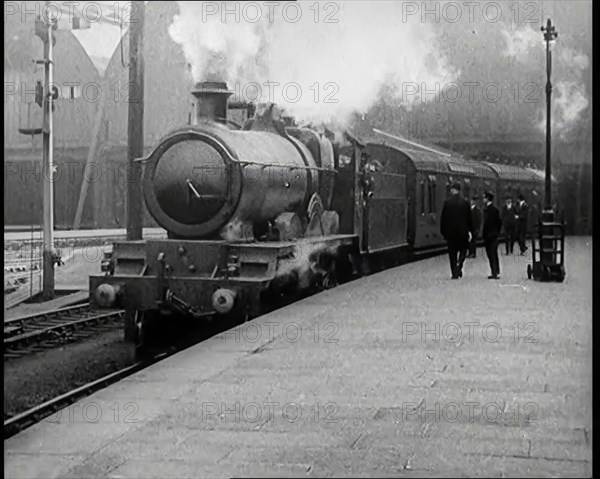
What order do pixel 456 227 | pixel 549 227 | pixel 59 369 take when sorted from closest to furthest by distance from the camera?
pixel 549 227, pixel 456 227, pixel 59 369

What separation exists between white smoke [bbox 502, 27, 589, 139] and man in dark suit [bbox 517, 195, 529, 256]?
0.88ft

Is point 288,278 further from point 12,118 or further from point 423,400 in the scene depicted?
point 12,118

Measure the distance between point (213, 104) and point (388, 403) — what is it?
185 centimetres

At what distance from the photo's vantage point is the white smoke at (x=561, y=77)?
2736 millimetres

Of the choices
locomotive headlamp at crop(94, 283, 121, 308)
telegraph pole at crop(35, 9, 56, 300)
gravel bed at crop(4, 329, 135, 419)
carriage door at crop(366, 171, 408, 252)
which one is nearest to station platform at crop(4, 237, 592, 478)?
gravel bed at crop(4, 329, 135, 419)

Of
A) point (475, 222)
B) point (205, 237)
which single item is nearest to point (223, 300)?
point (205, 237)

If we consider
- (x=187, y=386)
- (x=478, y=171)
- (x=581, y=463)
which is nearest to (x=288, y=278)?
(x=187, y=386)

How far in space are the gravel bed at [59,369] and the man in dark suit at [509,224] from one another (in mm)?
1958

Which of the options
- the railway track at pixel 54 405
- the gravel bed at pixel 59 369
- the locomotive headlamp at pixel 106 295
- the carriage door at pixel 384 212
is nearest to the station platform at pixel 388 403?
the railway track at pixel 54 405

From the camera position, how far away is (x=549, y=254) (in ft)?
9.52

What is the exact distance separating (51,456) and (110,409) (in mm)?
373

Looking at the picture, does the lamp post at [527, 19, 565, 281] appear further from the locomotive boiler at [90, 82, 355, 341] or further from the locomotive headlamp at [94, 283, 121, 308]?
the locomotive headlamp at [94, 283, 121, 308]

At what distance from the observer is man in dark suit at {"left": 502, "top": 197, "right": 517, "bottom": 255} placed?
9.94 ft

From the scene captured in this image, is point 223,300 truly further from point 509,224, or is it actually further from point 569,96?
point 569,96
